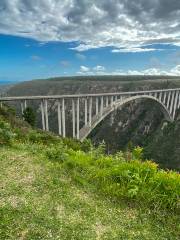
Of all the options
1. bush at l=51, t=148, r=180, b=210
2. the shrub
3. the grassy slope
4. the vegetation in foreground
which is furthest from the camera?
the shrub

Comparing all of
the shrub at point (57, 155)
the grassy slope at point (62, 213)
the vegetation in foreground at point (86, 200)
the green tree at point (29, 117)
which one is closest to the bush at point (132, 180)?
the vegetation in foreground at point (86, 200)

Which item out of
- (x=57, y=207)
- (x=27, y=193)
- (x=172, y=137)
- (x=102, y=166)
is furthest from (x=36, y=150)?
(x=172, y=137)

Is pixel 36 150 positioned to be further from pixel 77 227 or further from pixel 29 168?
pixel 77 227

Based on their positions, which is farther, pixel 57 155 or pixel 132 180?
pixel 57 155

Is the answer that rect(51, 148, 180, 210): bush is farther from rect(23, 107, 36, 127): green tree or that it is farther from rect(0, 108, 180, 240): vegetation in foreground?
rect(23, 107, 36, 127): green tree

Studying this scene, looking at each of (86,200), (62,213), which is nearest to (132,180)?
(86,200)

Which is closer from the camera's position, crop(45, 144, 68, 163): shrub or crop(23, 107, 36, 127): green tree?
crop(45, 144, 68, 163): shrub

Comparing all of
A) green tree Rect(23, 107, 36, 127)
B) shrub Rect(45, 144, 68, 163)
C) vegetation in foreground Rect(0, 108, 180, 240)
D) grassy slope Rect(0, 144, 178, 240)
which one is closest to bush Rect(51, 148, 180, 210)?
vegetation in foreground Rect(0, 108, 180, 240)

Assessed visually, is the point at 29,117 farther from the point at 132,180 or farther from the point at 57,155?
the point at 132,180

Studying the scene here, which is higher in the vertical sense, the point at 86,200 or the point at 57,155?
the point at 57,155
